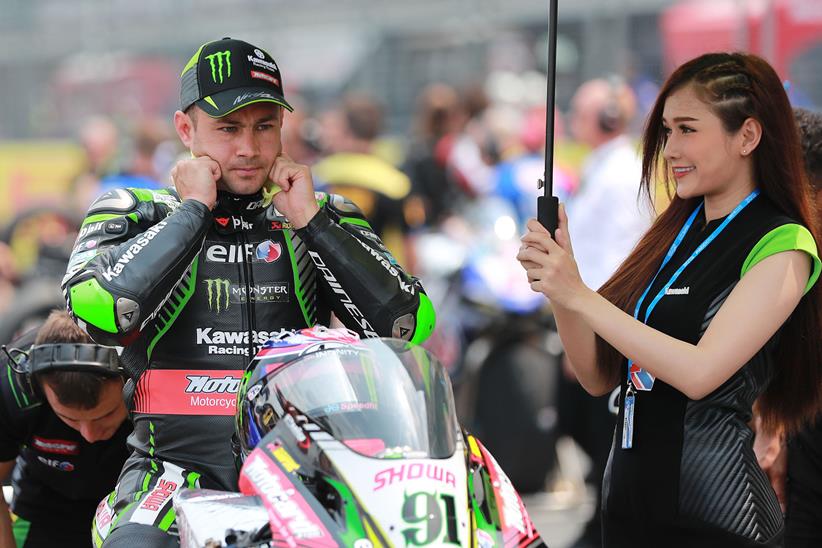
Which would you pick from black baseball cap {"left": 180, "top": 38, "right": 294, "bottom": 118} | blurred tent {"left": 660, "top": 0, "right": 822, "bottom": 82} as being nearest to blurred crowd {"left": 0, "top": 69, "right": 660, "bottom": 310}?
blurred tent {"left": 660, "top": 0, "right": 822, "bottom": 82}

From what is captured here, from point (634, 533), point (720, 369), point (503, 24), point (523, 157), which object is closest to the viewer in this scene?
point (720, 369)

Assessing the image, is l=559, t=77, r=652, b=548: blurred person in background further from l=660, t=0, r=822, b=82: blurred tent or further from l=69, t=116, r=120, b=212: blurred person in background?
l=69, t=116, r=120, b=212: blurred person in background

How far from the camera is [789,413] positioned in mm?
3824

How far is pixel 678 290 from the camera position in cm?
364

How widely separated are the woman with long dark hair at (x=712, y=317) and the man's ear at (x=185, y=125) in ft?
3.67

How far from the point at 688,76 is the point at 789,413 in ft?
3.23

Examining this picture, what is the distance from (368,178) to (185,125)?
4.91m

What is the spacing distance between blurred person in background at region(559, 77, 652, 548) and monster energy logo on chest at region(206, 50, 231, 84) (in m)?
3.34

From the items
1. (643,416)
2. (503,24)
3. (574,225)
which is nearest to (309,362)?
(643,416)

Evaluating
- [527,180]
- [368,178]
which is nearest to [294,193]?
[368,178]

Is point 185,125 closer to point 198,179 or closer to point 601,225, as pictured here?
point 198,179

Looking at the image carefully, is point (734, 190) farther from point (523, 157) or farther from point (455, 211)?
point (455, 211)

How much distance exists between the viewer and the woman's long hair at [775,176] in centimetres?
365

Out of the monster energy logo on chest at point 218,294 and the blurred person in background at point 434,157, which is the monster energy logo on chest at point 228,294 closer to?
the monster energy logo on chest at point 218,294
